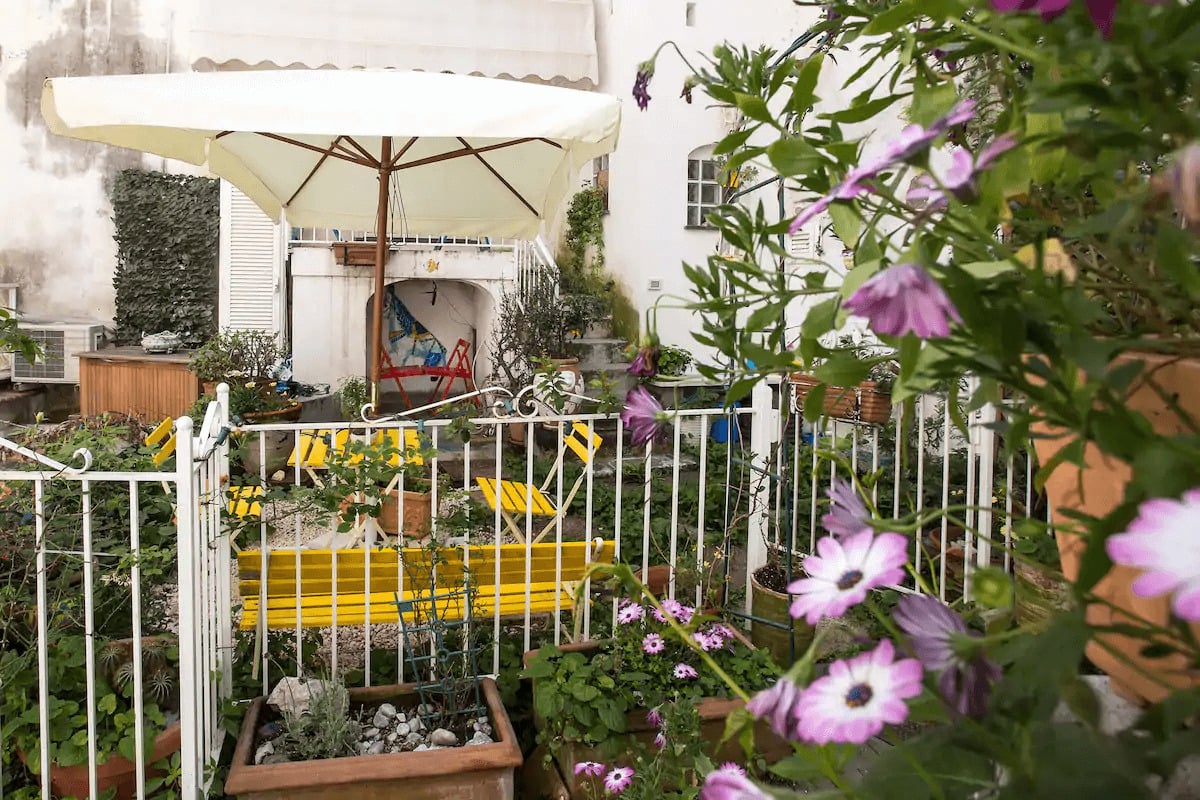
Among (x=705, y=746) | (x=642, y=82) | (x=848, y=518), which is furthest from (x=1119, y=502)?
(x=705, y=746)

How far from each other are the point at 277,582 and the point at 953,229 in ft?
9.34

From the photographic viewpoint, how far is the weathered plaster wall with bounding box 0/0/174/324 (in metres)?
10.6

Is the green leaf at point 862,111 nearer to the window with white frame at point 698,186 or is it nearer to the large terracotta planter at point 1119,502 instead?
the large terracotta planter at point 1119,502

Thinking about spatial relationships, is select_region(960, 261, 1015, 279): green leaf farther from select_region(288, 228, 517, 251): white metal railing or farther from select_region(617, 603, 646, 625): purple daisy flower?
select_region(288, 228, 517, 251): white metal railing

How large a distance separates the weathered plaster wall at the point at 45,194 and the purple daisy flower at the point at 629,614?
9906 millimetres

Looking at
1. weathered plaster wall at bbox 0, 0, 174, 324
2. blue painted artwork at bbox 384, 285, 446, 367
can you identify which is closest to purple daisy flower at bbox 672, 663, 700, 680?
blue painted artwork at bbox 384, 285, 446, 367

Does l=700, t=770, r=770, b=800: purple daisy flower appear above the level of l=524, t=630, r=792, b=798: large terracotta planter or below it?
above

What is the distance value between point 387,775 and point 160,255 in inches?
381

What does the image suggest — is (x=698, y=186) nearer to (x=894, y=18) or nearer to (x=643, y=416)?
(x=643, y=416)

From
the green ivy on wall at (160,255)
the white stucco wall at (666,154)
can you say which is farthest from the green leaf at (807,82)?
the green ivy on wall at (160,255)

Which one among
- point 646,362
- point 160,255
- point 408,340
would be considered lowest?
point 646,362

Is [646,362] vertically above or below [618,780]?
above

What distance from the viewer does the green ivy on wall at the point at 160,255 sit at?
34.4 feet

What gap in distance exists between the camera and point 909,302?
0.42 m
